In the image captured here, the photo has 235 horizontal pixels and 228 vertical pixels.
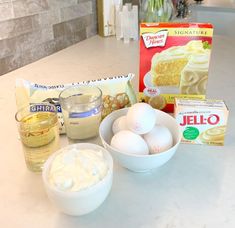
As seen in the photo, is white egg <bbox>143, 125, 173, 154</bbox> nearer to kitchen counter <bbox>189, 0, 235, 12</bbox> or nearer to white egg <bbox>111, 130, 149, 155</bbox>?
white egg <bbox>111, 130, 149, 155</bbox>

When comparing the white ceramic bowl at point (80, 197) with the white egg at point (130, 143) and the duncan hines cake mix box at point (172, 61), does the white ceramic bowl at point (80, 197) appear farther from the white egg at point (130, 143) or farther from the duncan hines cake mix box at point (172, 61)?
the duncan hines cake mix box at point (172, 61)

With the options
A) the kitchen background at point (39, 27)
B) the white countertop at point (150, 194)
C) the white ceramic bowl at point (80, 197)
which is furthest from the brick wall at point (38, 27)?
the white ceramic bowl at point (80, 197)

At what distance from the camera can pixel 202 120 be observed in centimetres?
62

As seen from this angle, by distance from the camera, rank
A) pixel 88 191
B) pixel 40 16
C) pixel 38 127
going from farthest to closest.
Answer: pixel 40 16
pixel 38 127
pixel 88 191

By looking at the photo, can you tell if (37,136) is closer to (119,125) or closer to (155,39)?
(119,125)

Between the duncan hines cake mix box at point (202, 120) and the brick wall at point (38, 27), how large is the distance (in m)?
0.71

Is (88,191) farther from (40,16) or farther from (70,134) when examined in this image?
(40,16)

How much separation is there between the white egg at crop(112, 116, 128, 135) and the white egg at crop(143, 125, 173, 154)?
0.17 feet

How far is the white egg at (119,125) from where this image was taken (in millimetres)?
591

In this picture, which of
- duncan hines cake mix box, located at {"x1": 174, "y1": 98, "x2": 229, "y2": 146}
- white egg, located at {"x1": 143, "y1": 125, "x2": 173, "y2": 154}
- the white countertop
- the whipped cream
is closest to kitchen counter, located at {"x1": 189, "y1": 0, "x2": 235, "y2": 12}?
the white countertop

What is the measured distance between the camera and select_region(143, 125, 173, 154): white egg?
546 mm

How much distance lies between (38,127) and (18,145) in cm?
13

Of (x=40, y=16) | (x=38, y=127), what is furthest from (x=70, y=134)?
(x=40, y=16)

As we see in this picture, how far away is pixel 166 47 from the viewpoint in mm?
679
